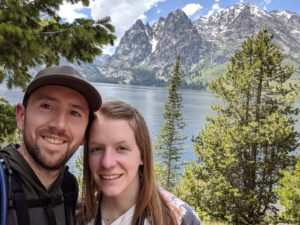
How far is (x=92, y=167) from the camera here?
2592 millimetres

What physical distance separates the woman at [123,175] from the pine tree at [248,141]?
15.9 metres

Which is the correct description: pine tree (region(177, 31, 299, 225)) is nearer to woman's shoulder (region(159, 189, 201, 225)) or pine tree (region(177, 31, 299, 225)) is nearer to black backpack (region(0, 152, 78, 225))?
woman's shoulder (region(159, 189, 201, 225))

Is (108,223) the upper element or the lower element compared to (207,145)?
upper

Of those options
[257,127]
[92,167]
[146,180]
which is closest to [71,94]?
[92,167]

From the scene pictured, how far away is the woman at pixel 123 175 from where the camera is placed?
251 cm

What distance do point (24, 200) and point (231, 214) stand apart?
1715cm

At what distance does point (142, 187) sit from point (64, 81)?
95 centimetres

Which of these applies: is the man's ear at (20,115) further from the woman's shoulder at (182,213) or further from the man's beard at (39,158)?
the woman's shoulder at (182,213)

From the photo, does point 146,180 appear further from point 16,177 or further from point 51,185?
point 16,177

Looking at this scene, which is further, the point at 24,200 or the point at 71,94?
the point at 71,94

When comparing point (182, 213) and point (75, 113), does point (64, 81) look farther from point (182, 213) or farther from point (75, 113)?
point (182, 213)

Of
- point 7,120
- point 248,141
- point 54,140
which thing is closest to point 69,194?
point 54,140

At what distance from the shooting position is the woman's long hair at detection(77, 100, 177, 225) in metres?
2.53

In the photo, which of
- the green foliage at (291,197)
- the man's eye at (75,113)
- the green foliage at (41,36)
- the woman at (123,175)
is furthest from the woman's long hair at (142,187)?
the green foliage at (291,197)
